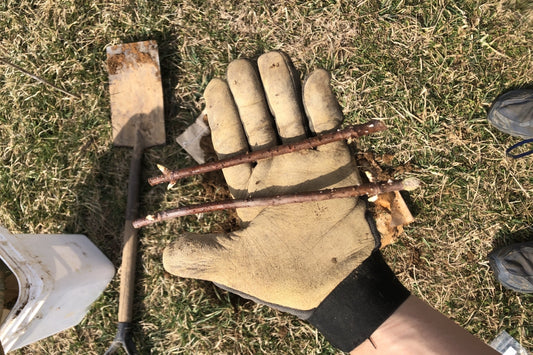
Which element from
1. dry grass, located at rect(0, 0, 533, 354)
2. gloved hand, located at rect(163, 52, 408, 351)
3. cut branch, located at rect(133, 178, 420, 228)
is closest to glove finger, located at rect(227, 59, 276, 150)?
gloved hand, located at rect(163, 52, 408, 351)

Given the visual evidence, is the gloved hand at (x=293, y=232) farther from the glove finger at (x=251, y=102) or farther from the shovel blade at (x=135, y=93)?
the shovel blade at (x=135, y=93)

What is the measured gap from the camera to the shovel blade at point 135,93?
3.53 metres

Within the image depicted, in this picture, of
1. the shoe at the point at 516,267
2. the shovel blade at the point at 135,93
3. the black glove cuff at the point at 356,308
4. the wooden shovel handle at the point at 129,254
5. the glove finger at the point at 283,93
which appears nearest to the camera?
the black glove cuff at the point at 356,308

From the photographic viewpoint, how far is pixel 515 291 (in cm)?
343

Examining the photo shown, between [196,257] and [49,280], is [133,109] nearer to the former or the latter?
[49,280]

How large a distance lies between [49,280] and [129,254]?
0.78 meters

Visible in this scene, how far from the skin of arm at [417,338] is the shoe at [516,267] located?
934 mm

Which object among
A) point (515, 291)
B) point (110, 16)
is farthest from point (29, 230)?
point (515, 291)

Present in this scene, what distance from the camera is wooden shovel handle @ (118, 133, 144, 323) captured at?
3395 millimetres

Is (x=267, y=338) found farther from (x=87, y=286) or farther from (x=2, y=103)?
(x=2, y=103)

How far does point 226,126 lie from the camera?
8.96ft

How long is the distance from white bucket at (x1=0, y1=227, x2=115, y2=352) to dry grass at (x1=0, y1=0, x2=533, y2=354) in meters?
0.32

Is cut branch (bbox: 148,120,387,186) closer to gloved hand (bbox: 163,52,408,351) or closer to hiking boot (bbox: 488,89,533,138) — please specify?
gloved hand (bbox: 163,52,408,351)

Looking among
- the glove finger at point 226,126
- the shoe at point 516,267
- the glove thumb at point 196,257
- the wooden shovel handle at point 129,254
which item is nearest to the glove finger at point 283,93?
the glove finger at point 226,126
